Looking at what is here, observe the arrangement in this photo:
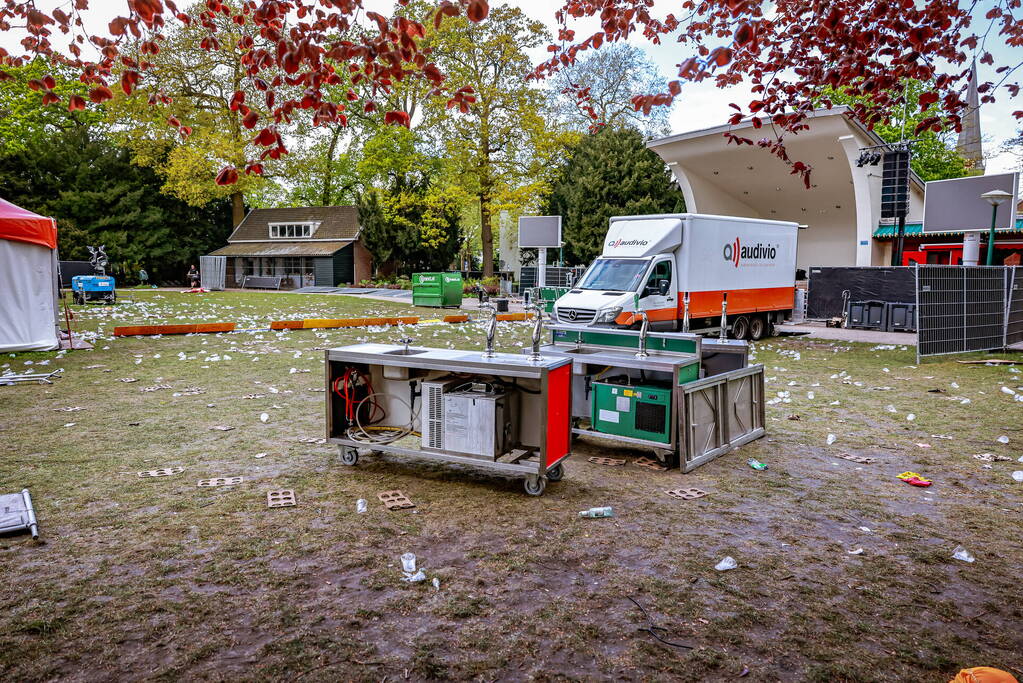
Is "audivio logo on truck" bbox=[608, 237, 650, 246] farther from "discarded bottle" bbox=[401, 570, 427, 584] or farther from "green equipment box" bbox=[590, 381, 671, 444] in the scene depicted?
"discarded bottle" bbox=[401, 570, 427, 584]

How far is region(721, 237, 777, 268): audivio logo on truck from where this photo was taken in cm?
1694

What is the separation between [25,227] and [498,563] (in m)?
12.9

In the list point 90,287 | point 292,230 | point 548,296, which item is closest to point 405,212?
point 292,230

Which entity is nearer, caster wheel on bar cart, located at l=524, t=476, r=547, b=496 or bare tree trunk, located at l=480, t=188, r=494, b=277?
caster wheel on bar cart, located at l=524, t=476, r=547, b=496

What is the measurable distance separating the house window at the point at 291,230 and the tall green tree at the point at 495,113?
17766 mm

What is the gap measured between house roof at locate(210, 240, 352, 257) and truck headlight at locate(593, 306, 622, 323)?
3533cm

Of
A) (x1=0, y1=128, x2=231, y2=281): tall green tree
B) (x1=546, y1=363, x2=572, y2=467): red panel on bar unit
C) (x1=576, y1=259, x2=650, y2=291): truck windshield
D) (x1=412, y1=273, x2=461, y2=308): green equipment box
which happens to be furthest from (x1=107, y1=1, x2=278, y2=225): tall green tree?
(x1=546, y1=363, x2=572, y2=467): red panel on bar unit

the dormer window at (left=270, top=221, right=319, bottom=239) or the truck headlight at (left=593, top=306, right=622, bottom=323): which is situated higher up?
the dormer window at (left=270, top=221, right=319, bottom=239)

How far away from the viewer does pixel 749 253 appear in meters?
17.6

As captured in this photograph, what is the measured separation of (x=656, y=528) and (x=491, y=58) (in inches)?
1329

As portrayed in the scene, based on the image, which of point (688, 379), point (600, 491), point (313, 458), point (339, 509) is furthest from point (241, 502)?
point (688, 379)

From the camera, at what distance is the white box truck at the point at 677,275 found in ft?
51.8

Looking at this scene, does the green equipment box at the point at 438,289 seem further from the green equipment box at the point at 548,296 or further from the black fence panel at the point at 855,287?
the black fence panel at the point at 855,287

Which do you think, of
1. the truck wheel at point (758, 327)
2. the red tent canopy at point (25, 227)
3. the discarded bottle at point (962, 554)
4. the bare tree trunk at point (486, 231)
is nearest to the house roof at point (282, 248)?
the bare tree trunk at point (486, 231)
